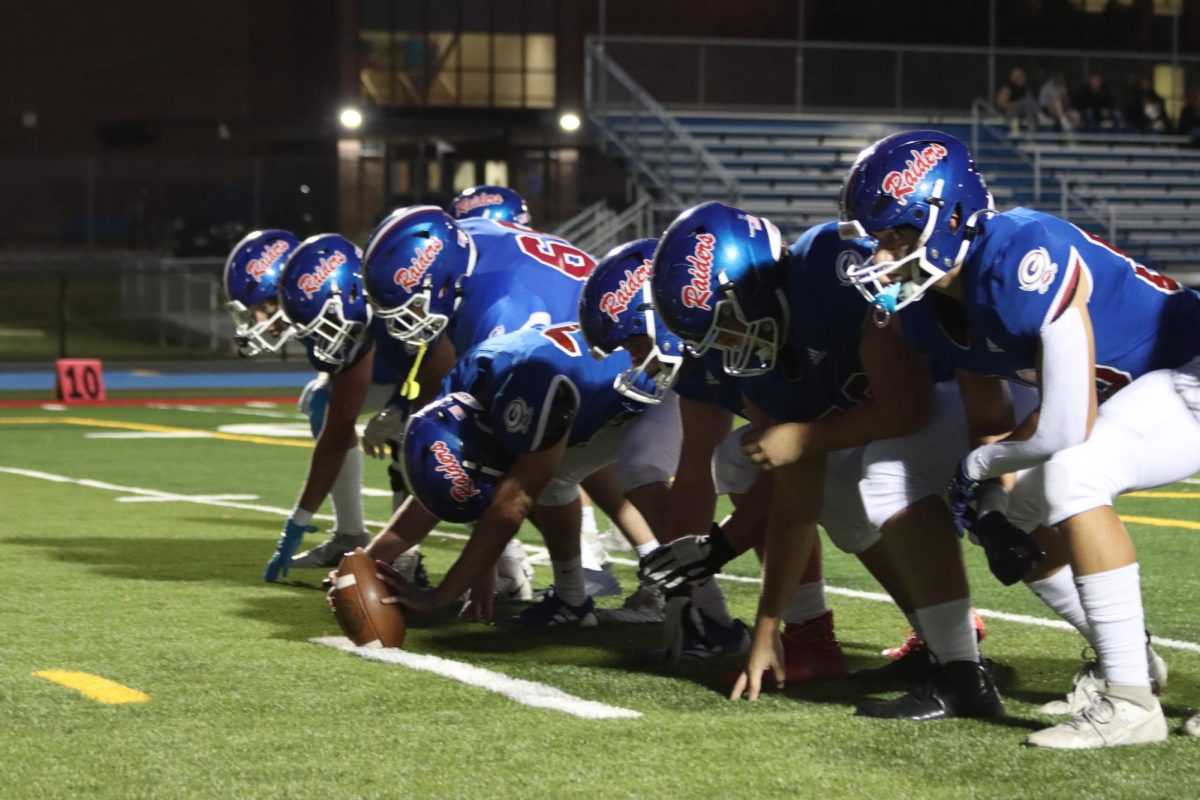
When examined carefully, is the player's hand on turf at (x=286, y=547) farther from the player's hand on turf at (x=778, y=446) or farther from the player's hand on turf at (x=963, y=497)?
the player's hand on turf at (x=963, y=497)

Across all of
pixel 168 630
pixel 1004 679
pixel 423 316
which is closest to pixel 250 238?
pixel 423 316

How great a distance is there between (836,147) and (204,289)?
9.89 metres

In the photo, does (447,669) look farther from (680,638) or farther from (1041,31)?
(1041,31)

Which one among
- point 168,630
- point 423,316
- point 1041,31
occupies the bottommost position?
point 168,630

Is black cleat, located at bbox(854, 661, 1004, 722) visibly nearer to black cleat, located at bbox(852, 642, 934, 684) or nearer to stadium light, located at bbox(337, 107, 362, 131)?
black cleat, located at bbox(852, 642, 934, 684)

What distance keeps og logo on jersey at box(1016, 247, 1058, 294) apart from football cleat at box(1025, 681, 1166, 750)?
38.6 inches

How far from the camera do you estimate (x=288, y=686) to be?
5242 millimetres

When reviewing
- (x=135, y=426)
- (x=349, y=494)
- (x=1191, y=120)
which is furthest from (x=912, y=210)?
(x=1191, y=120)

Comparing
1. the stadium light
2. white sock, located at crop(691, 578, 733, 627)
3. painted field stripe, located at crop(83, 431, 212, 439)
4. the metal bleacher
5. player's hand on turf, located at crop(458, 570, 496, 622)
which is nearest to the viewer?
white sock, located at crop(691, 578, 733, 627)

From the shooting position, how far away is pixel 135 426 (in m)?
16.2

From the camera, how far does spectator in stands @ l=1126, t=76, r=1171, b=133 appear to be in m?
31.0

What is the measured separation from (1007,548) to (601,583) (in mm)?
3066

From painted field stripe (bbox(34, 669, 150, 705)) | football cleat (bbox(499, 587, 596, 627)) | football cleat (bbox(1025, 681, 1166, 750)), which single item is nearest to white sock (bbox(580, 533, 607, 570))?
football cleat (bbox(499, 587, 596, 627))

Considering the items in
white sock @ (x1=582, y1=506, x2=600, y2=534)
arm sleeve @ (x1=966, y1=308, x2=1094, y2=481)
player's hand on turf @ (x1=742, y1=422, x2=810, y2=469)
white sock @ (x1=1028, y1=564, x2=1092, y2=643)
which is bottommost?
white sock @ (x1=582, y1=506, x2=600, y2=534)
